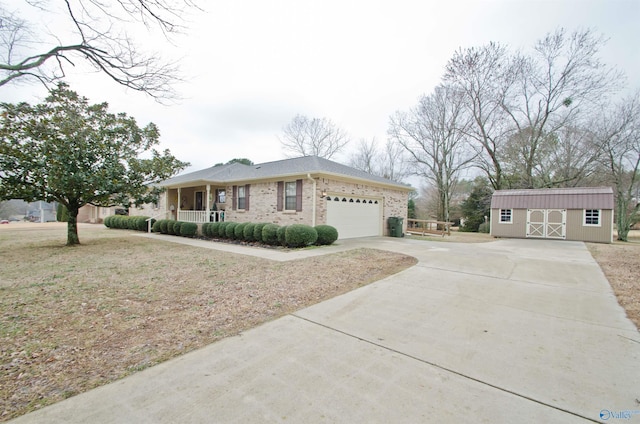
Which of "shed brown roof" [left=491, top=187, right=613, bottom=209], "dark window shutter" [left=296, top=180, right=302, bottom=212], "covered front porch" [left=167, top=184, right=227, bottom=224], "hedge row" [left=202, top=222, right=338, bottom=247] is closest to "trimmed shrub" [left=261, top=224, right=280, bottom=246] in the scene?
"hedge row" [left=202, top=222, right=338, bottom=247]

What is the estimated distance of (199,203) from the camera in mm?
18859

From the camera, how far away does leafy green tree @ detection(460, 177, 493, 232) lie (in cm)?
2762

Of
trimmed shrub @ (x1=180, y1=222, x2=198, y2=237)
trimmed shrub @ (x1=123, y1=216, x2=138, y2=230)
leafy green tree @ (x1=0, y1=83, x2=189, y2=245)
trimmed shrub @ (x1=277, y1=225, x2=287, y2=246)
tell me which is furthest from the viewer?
trimmed shrub @ (x1=123, y1=216, x2=138, y2=230)

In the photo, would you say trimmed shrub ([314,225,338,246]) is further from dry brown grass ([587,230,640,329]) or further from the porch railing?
dry brown grass ([587,230,640,329])

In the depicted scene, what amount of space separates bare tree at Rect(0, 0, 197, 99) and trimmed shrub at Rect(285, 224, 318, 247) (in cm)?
575

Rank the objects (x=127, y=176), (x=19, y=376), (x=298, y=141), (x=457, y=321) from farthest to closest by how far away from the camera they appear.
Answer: (x=298, y=141), (x=127, y=176), (x=457, y=321), (x=19, y=376)

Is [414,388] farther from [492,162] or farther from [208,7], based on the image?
[492,162]

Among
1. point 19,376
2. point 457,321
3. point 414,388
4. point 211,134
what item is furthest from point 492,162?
point 19,376

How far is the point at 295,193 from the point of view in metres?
12.4

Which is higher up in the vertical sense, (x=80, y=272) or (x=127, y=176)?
(x=127, y=176)

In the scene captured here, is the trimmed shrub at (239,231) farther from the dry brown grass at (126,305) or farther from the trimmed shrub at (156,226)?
the trimmed shrub at (156,226)

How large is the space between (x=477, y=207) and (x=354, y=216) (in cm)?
2079

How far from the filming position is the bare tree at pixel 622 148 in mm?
18625

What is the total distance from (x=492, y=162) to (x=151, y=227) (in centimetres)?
2772
